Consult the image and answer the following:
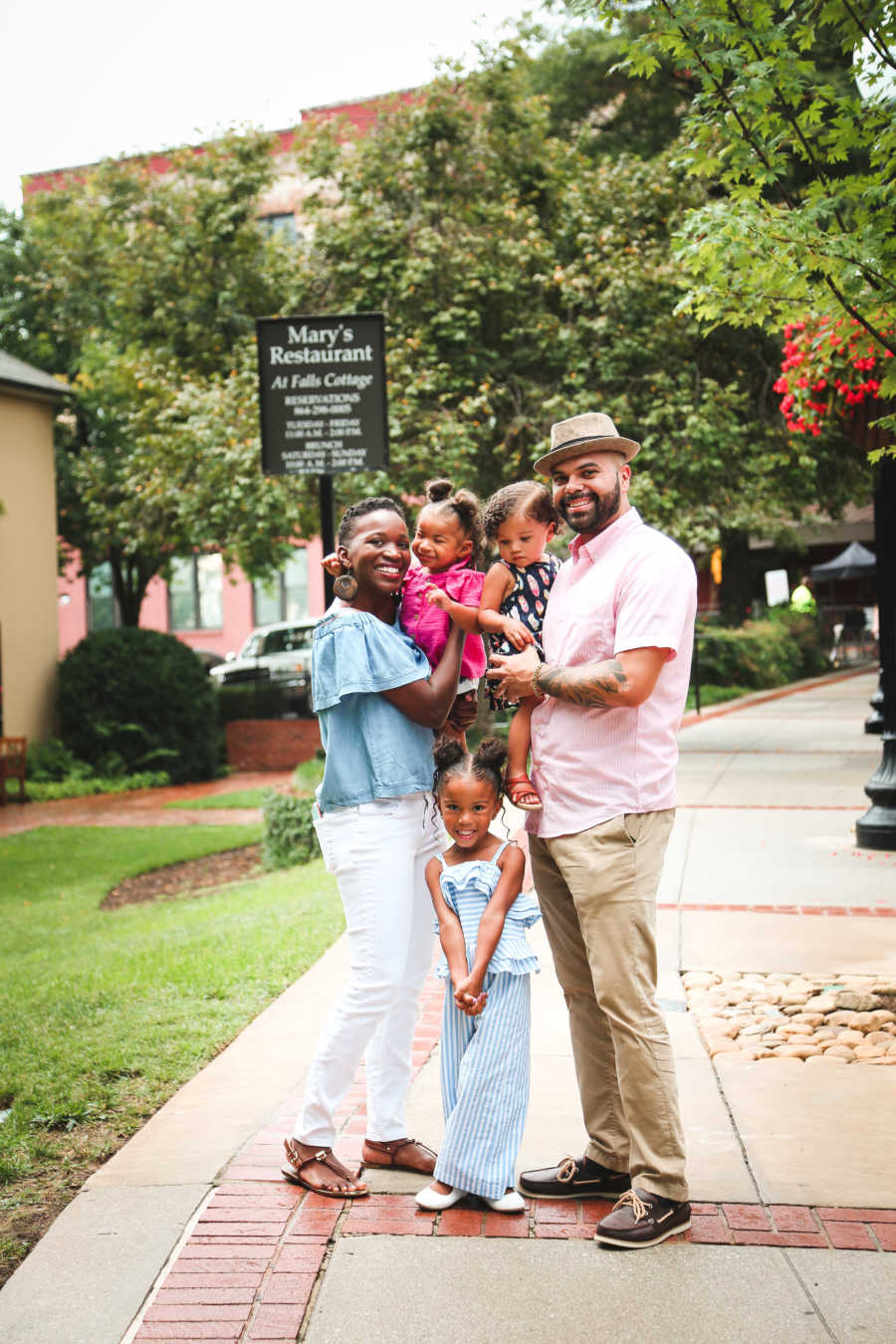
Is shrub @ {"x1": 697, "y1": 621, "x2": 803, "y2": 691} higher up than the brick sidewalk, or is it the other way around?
shrub @ {"x1": 697, "y1": 621, "x2": 803, "y2": 691}

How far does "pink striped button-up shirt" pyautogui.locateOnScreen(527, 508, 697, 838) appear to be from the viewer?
11.0 ft

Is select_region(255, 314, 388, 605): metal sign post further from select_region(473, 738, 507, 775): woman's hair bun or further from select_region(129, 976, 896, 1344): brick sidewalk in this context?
select_region(129, 976, 896, 1344): brick sidewalk

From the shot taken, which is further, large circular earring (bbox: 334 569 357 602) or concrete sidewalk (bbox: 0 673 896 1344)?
large circular earring (bbox: 334 569 357 602)

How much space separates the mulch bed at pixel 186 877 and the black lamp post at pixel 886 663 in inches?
191

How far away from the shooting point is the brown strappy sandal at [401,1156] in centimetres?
384

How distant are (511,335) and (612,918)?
1239 centimetres

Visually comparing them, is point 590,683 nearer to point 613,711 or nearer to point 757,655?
point 613,711

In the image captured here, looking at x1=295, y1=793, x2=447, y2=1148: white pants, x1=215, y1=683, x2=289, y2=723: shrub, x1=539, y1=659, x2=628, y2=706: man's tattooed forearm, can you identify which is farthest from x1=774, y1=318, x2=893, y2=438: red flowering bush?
x1=215, y1=683, x2=289, y2=723: shrub

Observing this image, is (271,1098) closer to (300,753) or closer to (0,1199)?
(0,1199)

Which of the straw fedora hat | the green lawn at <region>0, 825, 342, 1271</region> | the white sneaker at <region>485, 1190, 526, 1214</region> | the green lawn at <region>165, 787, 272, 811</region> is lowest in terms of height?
the green lawn at <region>165, 787, 272, 811</region>

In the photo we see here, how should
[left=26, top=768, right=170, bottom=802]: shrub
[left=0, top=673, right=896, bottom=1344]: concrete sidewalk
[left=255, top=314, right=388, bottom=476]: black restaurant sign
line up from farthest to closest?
1. [left=26, top=768, right=170, bottom=802]: shrub
2. [left=255, top=314, right=388, bottom=476]: black restaurant sign
3. [left=0, top=673, right=896, bottom=1344]: concrete sidewalk

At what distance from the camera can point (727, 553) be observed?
2877cm

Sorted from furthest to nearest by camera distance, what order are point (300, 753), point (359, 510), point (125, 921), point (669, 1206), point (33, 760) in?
point (300, 753) → point (33, 760) → point (125, 921) → point (359, 510) → point (669, 1206)

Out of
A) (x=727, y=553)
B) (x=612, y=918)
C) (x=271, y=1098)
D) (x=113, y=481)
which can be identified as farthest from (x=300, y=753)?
(x=612, y=918)
